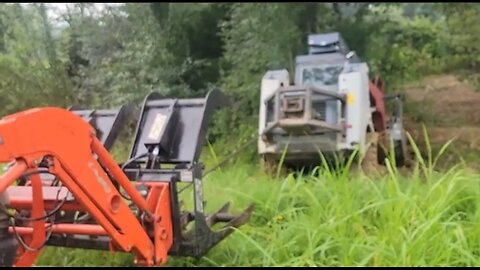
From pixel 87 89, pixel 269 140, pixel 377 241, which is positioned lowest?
pixel 269 140

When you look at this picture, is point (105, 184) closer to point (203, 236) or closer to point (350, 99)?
point (203, 236)

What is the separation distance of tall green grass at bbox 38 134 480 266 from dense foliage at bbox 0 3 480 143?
1.55m

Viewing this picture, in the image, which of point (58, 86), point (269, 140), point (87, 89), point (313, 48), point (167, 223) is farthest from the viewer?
point (313, 48)

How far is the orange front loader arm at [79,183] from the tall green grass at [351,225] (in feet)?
2.27

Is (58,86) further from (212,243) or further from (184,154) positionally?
(212,243)

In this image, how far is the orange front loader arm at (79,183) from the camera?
2.71 m

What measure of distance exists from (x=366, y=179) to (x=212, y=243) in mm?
1290

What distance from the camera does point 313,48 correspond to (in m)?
8.34

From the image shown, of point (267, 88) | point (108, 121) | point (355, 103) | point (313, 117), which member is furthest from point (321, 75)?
point (108, 121)

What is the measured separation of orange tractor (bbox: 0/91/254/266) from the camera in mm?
2779

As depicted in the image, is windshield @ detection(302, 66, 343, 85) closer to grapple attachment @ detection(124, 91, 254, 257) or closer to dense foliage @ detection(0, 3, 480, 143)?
dense foliage @ detection(0, 3, 480, 143)

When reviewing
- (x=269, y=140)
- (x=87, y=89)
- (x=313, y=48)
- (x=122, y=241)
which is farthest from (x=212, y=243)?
(x=313, y=48)

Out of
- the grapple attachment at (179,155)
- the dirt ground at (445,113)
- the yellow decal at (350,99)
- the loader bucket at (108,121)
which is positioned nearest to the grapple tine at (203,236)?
the grapple attachment at (179,155)

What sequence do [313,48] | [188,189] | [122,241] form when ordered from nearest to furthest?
[122,241], [188,189], [313,48]
